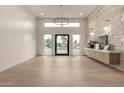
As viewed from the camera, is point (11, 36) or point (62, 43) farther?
point (62, 43)

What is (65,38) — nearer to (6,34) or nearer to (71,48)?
(71,48)

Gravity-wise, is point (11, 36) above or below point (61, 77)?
above

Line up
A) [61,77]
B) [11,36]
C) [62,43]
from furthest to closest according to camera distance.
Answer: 1. [62,43]
2. [11,36]
3. [61,77]

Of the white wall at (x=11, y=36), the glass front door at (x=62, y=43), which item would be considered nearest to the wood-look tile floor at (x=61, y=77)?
the white wall at (x=11, y=36)

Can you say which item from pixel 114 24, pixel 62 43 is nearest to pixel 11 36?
pixel 114 24

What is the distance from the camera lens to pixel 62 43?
53.5 feet

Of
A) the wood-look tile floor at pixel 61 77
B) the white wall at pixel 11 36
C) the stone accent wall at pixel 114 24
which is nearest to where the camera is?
the wood-look tile floor at pixel 61 77

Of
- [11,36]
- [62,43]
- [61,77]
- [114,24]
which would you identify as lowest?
[61,77]

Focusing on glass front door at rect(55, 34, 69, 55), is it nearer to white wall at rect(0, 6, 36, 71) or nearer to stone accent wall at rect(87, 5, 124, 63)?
stone accent wall at rect(87, 5, 124, 63)

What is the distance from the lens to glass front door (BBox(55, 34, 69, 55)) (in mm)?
16297

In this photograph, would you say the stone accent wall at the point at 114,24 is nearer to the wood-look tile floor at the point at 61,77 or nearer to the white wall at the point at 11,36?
the wood-look tile floor at the point at 61,77

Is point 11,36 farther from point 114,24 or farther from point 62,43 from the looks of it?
point 62,43

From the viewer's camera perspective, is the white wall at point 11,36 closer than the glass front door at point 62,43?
Yes

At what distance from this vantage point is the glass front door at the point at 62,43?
16297 mm
